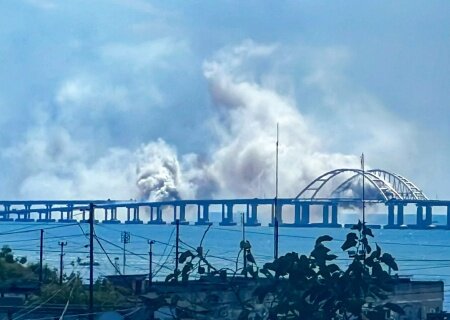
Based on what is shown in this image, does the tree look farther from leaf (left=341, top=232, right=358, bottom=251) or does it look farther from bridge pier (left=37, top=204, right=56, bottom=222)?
bridge pier (left=37, top=204, right=56, bottom=222)

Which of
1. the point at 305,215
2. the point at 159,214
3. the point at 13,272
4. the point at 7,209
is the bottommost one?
the point at 13,272

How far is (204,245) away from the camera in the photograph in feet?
308

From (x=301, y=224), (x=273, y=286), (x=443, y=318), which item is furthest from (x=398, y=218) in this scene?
(x=273, y=286)

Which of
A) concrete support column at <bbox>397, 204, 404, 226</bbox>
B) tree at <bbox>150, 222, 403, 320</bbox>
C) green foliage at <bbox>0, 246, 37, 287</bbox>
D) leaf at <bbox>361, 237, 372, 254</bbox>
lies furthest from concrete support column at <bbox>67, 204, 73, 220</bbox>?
tree at <bbox>150, 222, 403, 320</bbox>

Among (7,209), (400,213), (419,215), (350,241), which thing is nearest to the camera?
(350,241)

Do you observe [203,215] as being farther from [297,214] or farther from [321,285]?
[321,285]

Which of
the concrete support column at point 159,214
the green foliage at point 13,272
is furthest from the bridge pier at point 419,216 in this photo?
the green foliage at point 13,272

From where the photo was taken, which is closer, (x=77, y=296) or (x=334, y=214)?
(x=77, y=296)

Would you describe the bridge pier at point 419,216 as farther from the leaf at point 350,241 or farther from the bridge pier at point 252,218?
the leaf at point 350,241

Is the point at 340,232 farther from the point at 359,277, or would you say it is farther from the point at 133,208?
the point at 359,277

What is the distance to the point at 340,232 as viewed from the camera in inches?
5379

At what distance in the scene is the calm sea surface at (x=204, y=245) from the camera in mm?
61344

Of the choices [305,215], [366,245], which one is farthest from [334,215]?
[366,245]

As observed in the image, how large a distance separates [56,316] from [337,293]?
11061 mm
